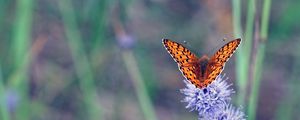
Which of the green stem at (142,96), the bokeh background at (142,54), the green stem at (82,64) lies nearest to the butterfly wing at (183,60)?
the green stem at (142,96)

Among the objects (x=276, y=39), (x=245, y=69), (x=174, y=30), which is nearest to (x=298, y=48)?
(x=276, y=39)

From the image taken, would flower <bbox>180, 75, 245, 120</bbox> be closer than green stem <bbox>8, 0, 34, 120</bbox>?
Yes

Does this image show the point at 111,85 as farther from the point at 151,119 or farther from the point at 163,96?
the point at 151,119

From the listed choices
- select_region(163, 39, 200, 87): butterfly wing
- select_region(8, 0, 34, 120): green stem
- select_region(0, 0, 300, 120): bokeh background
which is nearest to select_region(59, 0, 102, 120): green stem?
select_region(8, 0, 34, 120): green stem

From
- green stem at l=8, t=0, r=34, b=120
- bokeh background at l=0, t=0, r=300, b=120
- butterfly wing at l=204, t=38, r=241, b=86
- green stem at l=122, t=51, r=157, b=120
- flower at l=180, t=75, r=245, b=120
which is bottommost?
flower at l=180, t=75, r=245, b=120

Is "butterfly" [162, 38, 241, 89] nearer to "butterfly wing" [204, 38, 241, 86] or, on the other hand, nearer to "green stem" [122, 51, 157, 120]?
"butterfly wing" [204, 38, 241, 86]

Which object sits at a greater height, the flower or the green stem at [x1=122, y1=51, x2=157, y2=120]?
the green stem at [x1=122, y1=51, x2=157, y2=120]

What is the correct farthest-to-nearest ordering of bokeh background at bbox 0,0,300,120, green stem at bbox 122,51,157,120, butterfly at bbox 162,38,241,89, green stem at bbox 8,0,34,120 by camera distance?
bokeh background at bbox 0,0,300,120
green stem at bbox 8,0,34,120
green stem at bbox 122,51,157,120
butterfly at bbox 162,38,241,89

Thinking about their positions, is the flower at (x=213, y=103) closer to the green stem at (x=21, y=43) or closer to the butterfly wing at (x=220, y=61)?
the butterfly wing at (x=220, y=61)

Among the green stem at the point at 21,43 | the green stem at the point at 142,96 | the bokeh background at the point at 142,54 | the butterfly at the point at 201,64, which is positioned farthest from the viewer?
the bokeh background at the point at 142,54
